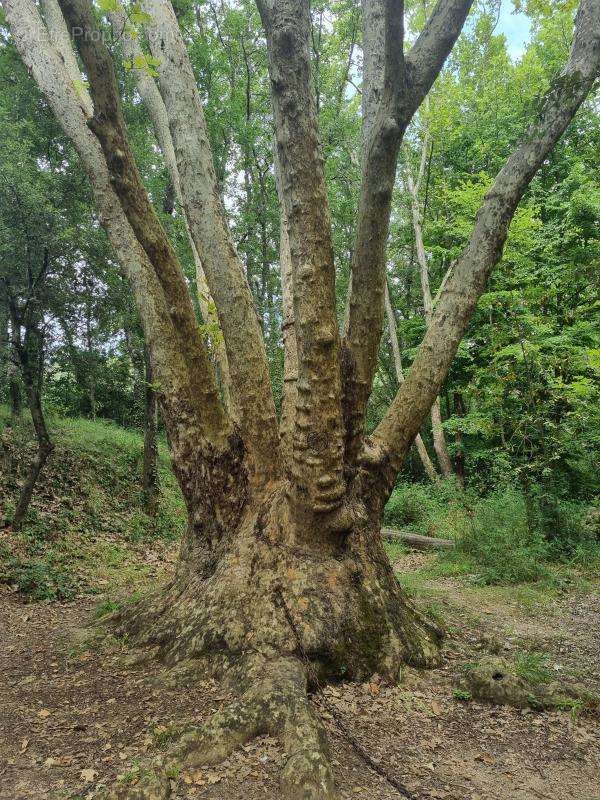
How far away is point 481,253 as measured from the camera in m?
3.92

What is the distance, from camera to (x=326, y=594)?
3.59 meters

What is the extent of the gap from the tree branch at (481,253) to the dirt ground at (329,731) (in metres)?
1.64

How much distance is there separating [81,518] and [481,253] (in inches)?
301

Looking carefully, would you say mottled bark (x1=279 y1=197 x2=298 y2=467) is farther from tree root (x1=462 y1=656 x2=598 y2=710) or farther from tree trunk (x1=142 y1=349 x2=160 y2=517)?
tree trunk (x1=142 y1=349 x2=160 y2=517)

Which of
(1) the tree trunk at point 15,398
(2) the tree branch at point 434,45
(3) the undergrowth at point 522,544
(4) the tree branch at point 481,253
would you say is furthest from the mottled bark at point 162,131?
(1) the tree trunk at point 15,398

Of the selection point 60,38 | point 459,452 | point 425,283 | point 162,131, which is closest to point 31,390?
point 162,131

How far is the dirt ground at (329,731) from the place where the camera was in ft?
7.75

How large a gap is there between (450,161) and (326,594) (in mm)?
15729

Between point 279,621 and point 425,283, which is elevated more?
point 425,283

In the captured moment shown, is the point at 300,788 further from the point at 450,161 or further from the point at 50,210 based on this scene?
the point at 450,161

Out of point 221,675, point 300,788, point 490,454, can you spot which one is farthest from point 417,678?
point 490,454

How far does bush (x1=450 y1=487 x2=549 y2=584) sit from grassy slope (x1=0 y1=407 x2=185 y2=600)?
475cm

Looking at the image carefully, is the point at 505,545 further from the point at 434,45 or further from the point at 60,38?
the point at 60,38

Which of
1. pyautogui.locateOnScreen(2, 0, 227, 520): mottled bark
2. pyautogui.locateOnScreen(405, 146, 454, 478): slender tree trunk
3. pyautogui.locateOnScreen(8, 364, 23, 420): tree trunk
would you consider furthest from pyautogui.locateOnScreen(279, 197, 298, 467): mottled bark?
pyautogui.locateOnScreen(405, 146, 454, 478): slender tree trunk
